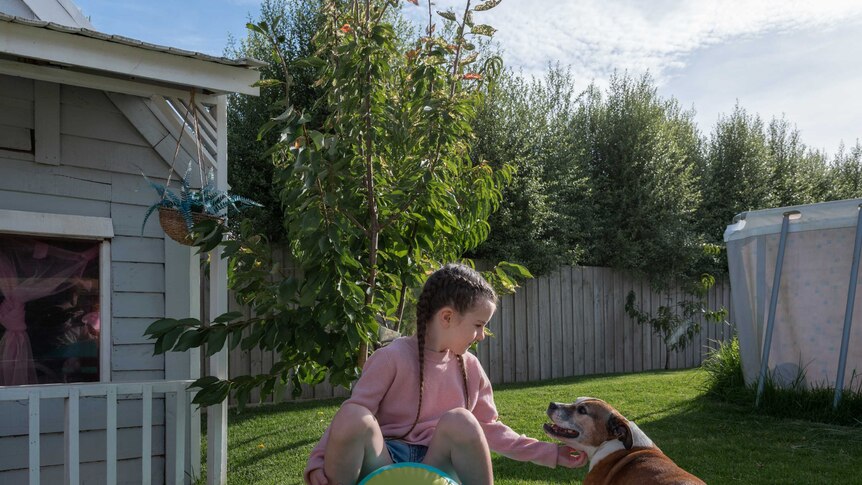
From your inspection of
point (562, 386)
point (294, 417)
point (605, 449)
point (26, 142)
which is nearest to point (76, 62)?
point (26, 142)

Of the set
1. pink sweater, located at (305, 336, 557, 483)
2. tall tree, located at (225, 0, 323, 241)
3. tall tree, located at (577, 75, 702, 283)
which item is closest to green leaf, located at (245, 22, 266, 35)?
pink sweater, located at (305, 336, 557, 483)

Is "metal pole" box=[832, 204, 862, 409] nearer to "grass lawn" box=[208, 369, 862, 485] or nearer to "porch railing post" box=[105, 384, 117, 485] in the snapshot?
"grass lawn" box=[208, 369, 862, 485]

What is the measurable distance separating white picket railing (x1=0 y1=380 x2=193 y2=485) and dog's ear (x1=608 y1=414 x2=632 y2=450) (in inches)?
92.0

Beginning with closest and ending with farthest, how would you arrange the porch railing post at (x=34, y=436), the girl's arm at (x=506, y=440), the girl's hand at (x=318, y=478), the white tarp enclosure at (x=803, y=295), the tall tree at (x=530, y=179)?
the girl's hand at (x=318, y=478) < the girl's arm at (x=506, y=440) < the porch railing post at (x=34, y=436) < the white tarp enclosure at (x=803, y=295) < the tall tree at (x=530, y=179)

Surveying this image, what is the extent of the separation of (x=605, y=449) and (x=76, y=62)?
10.6 ft

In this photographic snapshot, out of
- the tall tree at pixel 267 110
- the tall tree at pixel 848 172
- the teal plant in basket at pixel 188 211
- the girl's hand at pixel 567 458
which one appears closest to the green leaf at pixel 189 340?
the teal plant in basket at pixel 188 211

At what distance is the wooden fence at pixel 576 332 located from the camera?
436 inches

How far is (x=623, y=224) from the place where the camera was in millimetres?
13594

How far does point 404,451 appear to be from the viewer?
2697 mm

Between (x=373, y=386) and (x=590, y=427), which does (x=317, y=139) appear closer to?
(x=373, y=386)

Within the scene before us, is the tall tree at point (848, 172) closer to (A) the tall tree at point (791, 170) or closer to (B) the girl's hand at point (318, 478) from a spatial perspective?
(A) the tall tree at point (791, 170)

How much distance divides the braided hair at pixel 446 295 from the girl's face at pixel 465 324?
0.02 meters

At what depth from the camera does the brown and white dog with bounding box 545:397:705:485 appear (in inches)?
126

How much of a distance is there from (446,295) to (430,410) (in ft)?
1.41
